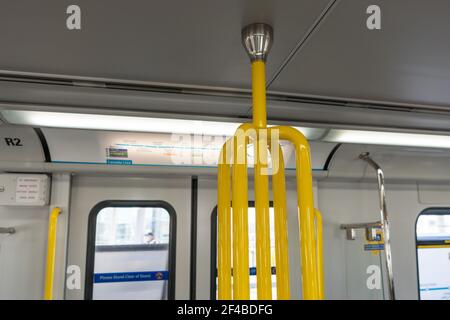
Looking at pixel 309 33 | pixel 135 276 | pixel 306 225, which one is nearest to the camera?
pixel 306 225

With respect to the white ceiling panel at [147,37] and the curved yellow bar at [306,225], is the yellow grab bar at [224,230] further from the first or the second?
the white ceiling panel at [147,37]

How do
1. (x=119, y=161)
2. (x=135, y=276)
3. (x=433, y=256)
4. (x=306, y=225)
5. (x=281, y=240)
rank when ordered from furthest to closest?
(x=433, y=256) < (x=135, y=276) < (x=119, y=161) < (x=281, y=240) < (x=306, y=225)

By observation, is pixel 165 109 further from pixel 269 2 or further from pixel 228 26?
pixel 269 2

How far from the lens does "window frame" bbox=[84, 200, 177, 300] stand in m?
2.74

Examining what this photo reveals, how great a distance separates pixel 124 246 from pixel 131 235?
10 cm

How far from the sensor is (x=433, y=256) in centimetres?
353

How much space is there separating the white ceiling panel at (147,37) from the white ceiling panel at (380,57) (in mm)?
97

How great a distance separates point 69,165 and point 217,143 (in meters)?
1.11

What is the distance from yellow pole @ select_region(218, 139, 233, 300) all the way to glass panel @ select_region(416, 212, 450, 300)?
10.2ft

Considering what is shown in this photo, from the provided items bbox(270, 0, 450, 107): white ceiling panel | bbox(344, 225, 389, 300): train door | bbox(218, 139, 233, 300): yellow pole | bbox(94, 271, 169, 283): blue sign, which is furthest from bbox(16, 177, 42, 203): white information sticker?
bbox(344, 225, 389, 300): train door

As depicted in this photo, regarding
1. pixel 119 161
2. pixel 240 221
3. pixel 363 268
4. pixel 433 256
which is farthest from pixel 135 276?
pixel 433 256

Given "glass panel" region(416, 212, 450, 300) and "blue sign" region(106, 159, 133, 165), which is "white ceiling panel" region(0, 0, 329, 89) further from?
"glass panel" region(416, 212, 450, 300)

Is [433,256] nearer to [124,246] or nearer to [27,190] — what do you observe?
[124,246]

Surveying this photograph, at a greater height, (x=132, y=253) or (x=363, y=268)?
(x=132, y=253)
